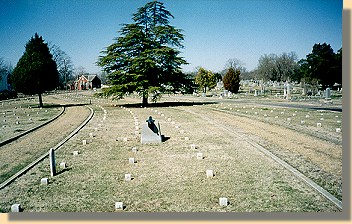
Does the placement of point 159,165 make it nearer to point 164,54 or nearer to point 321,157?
point 321,157

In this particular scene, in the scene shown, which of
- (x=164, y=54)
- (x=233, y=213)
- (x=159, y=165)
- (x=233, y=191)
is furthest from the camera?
(x=164, y=54)

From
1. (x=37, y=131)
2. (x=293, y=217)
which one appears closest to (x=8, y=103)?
(x=37, y=131)

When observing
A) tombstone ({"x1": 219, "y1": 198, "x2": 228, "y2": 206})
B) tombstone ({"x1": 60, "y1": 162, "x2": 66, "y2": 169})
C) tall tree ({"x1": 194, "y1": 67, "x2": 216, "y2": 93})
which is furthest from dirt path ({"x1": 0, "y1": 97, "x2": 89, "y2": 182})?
tall tree ({"x1": 194, "y1": 67, "x2": 216, "y2": 93})

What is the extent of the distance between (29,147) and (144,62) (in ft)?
26.6

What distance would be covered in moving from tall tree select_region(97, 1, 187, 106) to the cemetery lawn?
715 centimetres

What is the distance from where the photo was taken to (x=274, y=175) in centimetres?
504

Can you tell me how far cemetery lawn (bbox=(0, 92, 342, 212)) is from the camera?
4.09 meters

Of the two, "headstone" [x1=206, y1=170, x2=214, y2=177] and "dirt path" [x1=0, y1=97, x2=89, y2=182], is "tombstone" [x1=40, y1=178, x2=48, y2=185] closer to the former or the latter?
"dirt path" [x1=0, y1=97, x2=89, y2=182]

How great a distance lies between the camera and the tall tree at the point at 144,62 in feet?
47.2

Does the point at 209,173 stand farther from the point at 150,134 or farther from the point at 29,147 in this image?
the point at 29,147

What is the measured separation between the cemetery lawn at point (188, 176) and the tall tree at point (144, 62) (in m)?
7.15

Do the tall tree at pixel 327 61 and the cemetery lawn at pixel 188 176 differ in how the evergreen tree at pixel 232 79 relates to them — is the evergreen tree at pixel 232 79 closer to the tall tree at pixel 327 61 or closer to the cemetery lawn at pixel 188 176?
the tall tree at pixel 327 61

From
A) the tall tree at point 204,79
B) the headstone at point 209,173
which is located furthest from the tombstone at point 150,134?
the tall tree at point 204,79

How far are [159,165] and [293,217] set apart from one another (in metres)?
2.86
